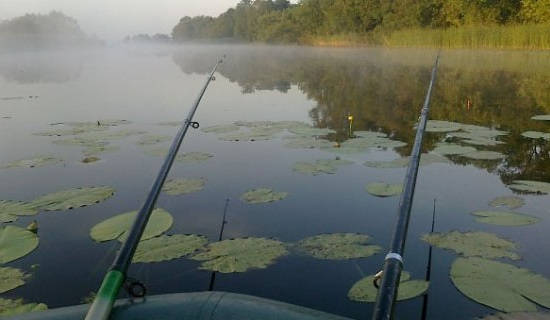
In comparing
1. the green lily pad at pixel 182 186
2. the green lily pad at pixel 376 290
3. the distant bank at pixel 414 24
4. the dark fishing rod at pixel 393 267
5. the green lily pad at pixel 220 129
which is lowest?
the green lily pad at pixel 376 290

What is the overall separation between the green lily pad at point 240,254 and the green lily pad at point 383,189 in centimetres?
151

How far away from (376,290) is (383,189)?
1946 millimetres

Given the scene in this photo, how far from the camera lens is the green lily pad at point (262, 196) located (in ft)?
14.6

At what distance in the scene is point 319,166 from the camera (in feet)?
17.8

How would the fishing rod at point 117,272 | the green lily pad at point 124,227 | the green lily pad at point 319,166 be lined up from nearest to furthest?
1. the fishing rod at point 117,272
2. the green lily pad at point 124,227
3. the green lily pad at point 319,166

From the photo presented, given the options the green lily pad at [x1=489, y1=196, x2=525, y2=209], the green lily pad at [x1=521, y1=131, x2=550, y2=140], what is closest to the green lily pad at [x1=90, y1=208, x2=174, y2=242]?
the green lily pad at [x1=489, y1=196, x2=525, y2=209]

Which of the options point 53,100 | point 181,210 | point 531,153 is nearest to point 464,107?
point 531,153

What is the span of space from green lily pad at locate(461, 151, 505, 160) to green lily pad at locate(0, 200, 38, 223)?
528cm

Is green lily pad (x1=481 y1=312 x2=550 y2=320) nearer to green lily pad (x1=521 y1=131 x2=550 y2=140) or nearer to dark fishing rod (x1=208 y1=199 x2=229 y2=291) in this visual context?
dark fishing rod (x1=208 y1=199 x2=229 y2=291)

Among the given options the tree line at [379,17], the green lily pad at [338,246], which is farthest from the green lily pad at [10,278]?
the tree line at [379,17]

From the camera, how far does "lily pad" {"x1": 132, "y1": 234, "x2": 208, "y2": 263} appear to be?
3.25m

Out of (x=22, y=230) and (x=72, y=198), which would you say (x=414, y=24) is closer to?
(x=72, y=198)

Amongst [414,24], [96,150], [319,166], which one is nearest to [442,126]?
[319,166]

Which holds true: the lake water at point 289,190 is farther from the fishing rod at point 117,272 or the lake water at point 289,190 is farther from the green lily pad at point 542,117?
the fishing rod at point 117,272
